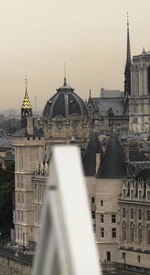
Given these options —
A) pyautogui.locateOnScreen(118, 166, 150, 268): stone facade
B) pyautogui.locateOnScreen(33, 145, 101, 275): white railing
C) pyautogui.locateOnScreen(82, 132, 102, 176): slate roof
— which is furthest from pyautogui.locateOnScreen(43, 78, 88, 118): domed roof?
pyautogui.locateOnScreen(33, 145, 101, 275): white railing

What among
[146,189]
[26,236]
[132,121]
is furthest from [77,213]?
[132,121]

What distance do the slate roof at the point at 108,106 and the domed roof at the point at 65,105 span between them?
90975 mm

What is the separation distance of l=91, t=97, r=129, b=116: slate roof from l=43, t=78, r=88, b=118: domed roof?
90975mm

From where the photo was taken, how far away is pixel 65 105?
Answer: 94250mm

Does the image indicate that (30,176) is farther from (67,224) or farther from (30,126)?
(67,224)

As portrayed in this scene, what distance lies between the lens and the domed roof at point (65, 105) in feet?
307

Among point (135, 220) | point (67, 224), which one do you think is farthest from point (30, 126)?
point (67, 224)

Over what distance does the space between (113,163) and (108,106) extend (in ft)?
385

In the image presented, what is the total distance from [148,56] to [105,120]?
48.4 feet

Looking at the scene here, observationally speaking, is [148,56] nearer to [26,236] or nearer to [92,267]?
[26,236]

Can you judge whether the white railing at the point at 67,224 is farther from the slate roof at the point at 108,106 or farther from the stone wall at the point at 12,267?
the slate roof at the point at 108,106

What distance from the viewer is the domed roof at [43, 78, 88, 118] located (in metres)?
93.6

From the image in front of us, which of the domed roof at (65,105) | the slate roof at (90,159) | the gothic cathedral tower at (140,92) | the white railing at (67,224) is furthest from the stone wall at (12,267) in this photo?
the gothic cathedral tower at (140,92)

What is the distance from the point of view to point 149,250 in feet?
216
